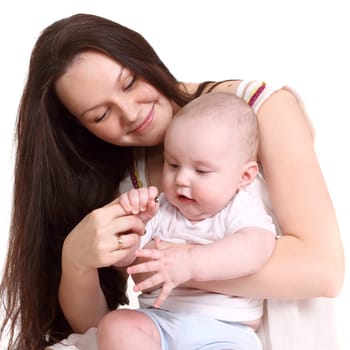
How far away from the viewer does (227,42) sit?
3.68 m

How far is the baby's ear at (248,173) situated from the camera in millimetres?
2225

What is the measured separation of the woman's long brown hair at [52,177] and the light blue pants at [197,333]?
1.58ft

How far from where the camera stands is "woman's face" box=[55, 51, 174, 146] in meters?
2.29

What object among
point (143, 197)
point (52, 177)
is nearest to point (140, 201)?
point (143, 197)

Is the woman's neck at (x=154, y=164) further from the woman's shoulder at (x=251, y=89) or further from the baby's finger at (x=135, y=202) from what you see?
the baby's finger at (x=135, y=202)

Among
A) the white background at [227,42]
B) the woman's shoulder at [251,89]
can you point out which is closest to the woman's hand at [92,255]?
the woman's shoulder at [251,89]

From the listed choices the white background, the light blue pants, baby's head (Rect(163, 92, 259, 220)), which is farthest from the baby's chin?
the white background

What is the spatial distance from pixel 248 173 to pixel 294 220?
15 centimetres

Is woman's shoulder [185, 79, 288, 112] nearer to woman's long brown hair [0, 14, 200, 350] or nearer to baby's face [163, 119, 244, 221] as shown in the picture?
woman's long brown hair [0, 14, 200, 350]

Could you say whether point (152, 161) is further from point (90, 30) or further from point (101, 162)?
point (90, 30)

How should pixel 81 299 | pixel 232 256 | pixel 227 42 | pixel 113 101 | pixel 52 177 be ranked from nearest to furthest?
pixel 232 256 < pixel 113 101 < pixel 81 299 < pixel 52 177 < pixel 227 42

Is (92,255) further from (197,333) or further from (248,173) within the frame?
(248,173)

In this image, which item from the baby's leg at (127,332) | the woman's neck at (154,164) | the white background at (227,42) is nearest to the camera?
the baby's leg at (127,332)

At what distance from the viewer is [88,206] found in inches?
102
